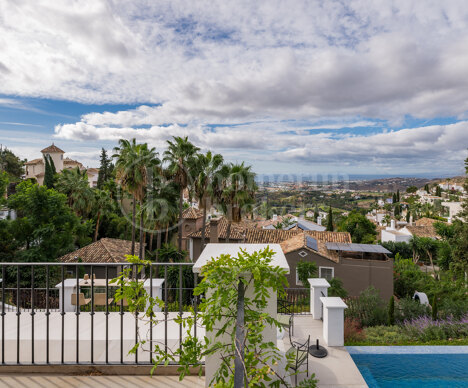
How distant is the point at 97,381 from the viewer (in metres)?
2.91

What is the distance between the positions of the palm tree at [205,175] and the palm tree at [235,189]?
1.49ft

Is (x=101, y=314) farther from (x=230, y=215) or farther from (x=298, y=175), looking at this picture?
(x=298, y=175)

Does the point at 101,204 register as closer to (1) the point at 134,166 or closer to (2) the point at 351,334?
(1) the point at 134,166

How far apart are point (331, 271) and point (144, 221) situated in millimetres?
13504

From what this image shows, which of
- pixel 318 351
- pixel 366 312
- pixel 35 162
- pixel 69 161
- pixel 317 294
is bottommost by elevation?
pixel 366 312

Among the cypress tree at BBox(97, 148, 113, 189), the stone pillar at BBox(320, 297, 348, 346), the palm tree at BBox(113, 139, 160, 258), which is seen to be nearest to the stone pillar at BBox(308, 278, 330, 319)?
the stone pillar at BBox(320, 297, 348, 346)

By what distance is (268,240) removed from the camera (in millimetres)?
26609

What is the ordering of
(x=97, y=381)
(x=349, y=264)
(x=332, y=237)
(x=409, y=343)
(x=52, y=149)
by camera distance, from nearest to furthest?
(x=97, y=381)
(x=409, y=343)
(x=349, y=264)
(x=332, y=237)
(x=52, y=149)

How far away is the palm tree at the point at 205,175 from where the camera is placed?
883 inches

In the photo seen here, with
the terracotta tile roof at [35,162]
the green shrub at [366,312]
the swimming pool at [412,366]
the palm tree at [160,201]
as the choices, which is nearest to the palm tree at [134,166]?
the palm tree at [160,201]

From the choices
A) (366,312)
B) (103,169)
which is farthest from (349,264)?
(103,169)

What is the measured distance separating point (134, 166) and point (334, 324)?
17.9m

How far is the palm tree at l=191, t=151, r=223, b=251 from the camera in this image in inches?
A: 883

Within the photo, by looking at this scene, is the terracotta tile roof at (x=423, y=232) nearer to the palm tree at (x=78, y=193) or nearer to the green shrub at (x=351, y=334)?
the palm tree at (x=78, y=193)
